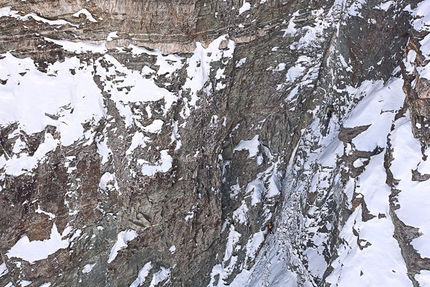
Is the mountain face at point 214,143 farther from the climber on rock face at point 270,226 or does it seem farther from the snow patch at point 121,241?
the climber on rock face at point 270,226

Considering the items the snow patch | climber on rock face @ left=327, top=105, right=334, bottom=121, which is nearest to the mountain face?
the snow patch

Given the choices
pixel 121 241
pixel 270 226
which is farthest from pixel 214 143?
pixel 121 241

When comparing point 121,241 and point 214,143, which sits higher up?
point 214,143

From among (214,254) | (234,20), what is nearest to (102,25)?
(234,20)

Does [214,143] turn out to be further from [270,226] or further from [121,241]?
[121,241]

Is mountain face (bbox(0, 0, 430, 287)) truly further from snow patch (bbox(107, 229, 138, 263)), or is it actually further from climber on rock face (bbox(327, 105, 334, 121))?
climber on rock face (bbox(327, 105, 334, 121))

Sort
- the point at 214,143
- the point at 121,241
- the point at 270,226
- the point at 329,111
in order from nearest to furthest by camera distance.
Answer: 1. the point at 121,241
2. the point at 214,143
3. the point at 329,111
4. the point at 270,226

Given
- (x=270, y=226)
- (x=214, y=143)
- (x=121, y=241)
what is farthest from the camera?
(x=270, y=226)

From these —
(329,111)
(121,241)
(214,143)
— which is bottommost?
(121,241)
